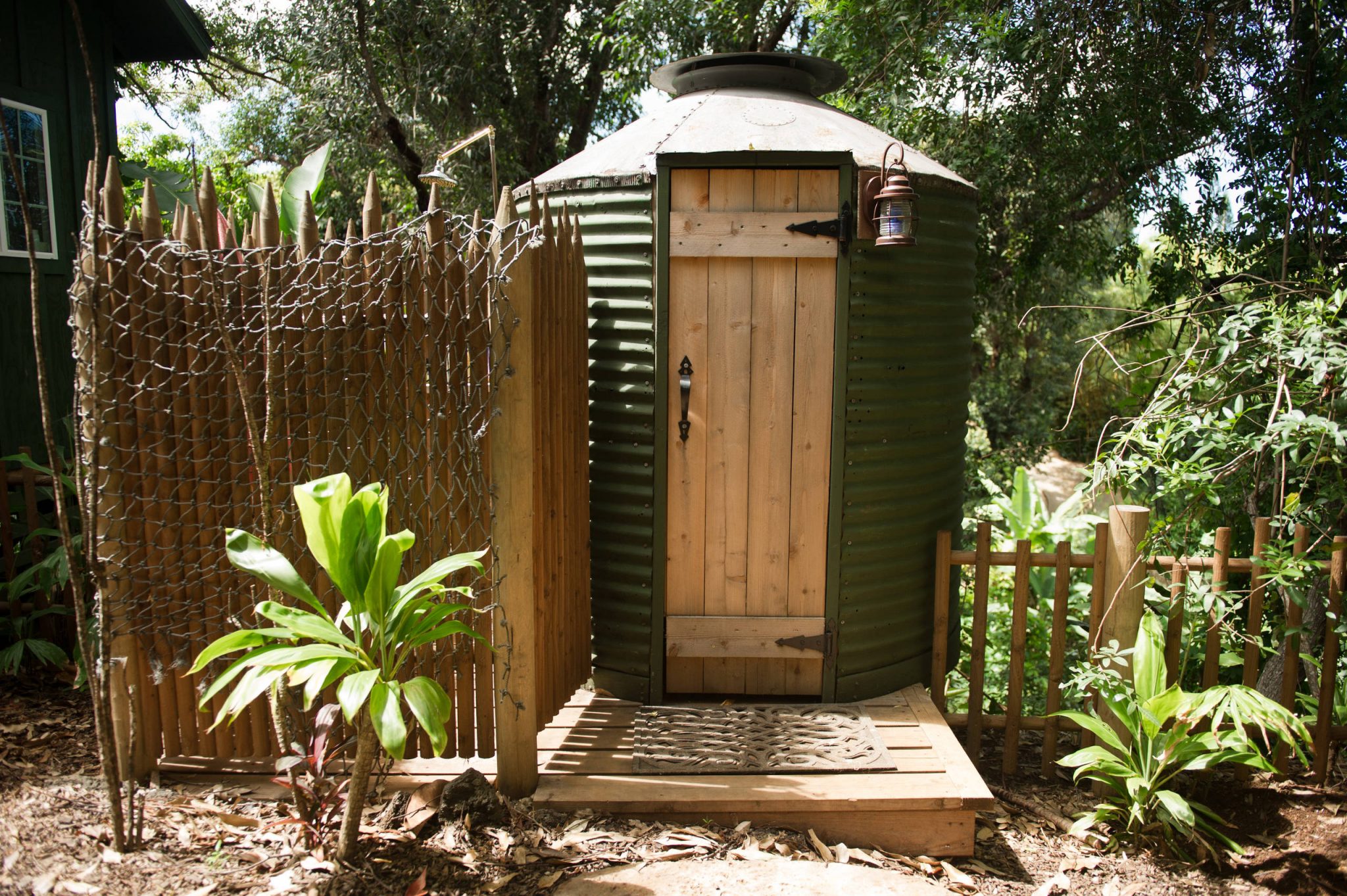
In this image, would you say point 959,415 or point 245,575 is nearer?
point 245,575

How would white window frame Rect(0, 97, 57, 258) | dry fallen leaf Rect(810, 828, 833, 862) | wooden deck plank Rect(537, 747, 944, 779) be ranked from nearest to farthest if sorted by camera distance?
1. dry fallen leaf Rect(810, 828, 833, 862)
2. wooden deck plank Rect(537, 747, 944, 779)
3. white window frame Rect(0, 97, 57, 258)

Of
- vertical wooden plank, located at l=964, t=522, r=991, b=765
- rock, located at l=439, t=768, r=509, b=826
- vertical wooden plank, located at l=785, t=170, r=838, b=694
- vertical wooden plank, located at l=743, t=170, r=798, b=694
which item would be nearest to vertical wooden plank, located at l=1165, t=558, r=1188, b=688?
vertical wooden plank, located at l=964, t=522, r=991, b=765

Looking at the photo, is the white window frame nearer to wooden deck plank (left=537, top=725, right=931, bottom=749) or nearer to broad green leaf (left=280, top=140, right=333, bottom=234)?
broad green leaf (left=280, top=140, right=333, bottom=234)

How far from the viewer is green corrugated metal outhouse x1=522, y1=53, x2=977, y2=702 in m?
4.25

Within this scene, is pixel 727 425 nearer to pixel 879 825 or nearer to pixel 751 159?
pixel 751 159

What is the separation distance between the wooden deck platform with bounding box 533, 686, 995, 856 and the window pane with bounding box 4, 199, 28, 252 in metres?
5.06

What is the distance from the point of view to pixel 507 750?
3.62m

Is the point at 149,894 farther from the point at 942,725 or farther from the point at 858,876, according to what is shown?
the point at 942,725

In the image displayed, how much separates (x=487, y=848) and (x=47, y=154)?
5846 mm

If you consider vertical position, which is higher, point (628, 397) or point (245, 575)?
point (628, 397)

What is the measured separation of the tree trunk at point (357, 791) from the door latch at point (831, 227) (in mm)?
2610

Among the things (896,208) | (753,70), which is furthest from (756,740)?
(753,70)

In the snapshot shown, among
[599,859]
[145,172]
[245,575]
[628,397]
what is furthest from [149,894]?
[145,172]

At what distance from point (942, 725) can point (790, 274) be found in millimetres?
2078
